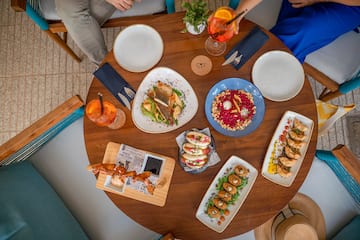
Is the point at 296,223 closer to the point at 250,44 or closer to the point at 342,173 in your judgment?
the point at 342,173

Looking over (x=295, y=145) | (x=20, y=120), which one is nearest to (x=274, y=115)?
(x=295, y=145)

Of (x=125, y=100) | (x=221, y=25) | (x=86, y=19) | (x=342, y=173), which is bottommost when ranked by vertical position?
(x=342, y=173)

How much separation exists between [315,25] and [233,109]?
1.79 feet

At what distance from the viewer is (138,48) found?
1.32 metres

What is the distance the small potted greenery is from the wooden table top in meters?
0.06

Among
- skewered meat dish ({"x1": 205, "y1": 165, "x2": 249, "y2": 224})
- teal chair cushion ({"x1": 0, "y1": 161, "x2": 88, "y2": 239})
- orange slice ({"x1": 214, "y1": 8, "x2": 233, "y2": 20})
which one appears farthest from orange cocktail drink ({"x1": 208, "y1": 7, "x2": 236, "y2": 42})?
teal chair cushion ({"x1": 0, "y1": 161, "x2": 88, "y2": 239})

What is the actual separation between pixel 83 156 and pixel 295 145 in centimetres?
88

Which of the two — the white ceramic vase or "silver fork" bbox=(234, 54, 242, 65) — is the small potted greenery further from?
"silver fork" bbox=(234, 54, 242, 65)

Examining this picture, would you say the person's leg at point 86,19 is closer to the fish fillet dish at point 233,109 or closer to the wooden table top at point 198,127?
the wooden table top at point 198,127

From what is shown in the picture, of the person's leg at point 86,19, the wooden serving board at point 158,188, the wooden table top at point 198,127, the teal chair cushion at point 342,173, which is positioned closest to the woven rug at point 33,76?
the person's leg at point 86,19

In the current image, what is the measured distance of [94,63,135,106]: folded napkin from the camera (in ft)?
4.18

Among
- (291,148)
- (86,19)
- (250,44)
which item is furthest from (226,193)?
(86,19)

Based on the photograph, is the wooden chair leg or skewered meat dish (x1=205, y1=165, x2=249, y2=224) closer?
skewered meat dish (x1=205, y1=165, x2=249, y2=224)

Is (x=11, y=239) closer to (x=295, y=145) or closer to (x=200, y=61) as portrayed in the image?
(x=200, y=61)
